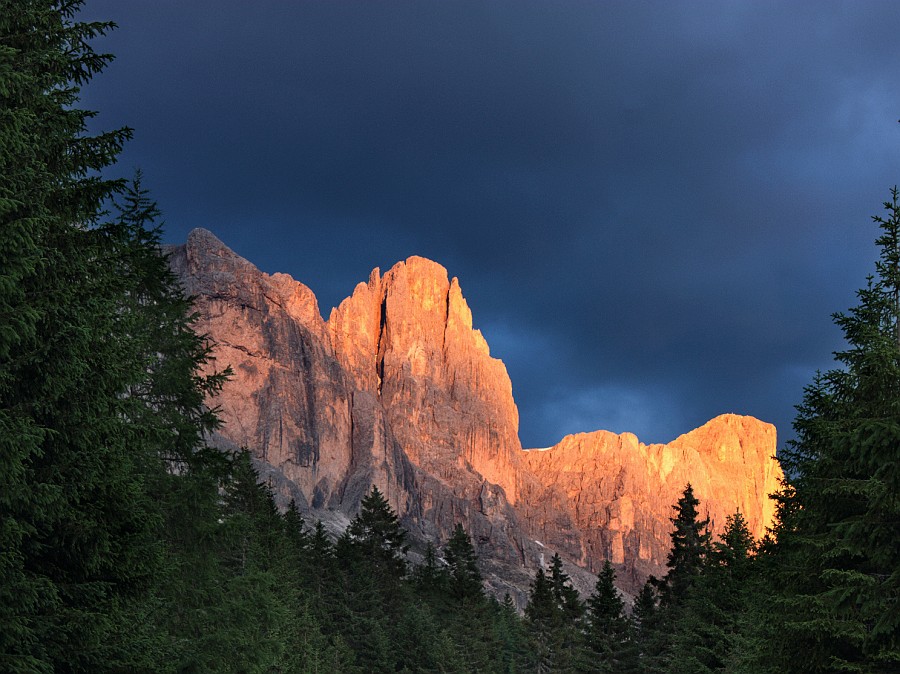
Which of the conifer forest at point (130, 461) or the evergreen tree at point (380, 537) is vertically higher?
the evergreen tree at point (380, 537)

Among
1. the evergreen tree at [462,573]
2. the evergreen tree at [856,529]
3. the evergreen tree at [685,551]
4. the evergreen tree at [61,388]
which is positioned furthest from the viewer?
the evergreen tree at [462,573]

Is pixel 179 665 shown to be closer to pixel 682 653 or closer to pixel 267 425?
pixel 682 653

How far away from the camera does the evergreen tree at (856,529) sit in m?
14.5

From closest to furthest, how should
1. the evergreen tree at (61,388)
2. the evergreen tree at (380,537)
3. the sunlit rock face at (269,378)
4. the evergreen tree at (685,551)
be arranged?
the evergreen tree at (61,388) < the evergreen tree at (685,551) < the evergreen tree at (380,537) < the sunlit rock face at (269,378)

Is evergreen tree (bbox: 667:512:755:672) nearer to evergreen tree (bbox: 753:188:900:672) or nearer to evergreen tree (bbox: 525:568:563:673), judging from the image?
Result: evergreen tree (bbox: 753:188:900:672)

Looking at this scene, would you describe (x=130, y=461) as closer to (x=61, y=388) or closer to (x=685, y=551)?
(x=61, y=388)

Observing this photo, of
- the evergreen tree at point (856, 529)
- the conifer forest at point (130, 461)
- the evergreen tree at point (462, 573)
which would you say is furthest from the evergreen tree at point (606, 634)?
the evergreen tree at point (856, 529)

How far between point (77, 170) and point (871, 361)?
13.3 metres

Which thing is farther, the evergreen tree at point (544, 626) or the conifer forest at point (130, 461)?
the evergreen tree at point (544, 626)

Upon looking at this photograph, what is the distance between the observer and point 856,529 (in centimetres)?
1502

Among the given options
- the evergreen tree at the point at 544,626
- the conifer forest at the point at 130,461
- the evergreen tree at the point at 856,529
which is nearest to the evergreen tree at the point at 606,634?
the evergreen tree at the point at 544,626

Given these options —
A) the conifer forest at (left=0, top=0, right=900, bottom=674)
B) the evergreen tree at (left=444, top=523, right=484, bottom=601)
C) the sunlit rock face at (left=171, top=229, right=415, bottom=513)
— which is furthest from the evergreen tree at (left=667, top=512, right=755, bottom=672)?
the sunlit rock face at (left=171, top=229, right=415, bottom=513)

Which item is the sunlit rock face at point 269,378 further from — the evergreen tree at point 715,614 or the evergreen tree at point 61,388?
the evergreen tree at point 61,388

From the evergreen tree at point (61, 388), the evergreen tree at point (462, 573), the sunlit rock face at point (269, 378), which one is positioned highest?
the sunlit rock face at point (269, 378)
